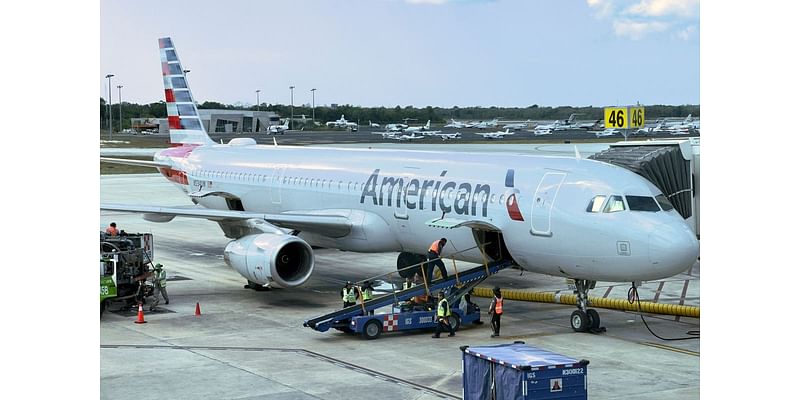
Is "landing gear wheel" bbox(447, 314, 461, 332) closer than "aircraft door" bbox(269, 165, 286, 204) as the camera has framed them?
Yes

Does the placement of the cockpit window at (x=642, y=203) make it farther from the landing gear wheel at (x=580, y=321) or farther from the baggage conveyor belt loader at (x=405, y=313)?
the baggage conveyor belt loader at (x=405, y=313)

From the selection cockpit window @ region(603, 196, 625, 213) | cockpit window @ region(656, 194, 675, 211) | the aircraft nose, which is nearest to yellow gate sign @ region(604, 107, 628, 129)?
cockpit window @ region(656, 194, 675, 211)

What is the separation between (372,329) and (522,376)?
7621mm

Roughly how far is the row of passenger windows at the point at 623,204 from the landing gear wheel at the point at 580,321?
A: 245 centimetres

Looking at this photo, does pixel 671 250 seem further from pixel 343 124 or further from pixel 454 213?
pixel 343 124

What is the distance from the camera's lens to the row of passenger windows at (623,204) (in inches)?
808

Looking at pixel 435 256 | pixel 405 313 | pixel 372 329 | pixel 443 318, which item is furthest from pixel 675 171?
pixel 372 329

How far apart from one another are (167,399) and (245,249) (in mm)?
8983

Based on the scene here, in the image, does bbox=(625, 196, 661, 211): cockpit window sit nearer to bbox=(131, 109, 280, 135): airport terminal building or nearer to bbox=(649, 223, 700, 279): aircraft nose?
bbox=(649, 223, 700, 279): aircraft nose

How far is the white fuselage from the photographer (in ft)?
66.4

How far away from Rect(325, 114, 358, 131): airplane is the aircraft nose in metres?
115

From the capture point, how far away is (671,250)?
64.5 feet

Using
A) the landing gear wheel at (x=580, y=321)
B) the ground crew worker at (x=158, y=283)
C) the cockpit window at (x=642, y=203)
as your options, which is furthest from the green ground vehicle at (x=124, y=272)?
the cockpit window at (x=642, y=203)

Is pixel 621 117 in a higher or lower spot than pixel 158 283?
higher
